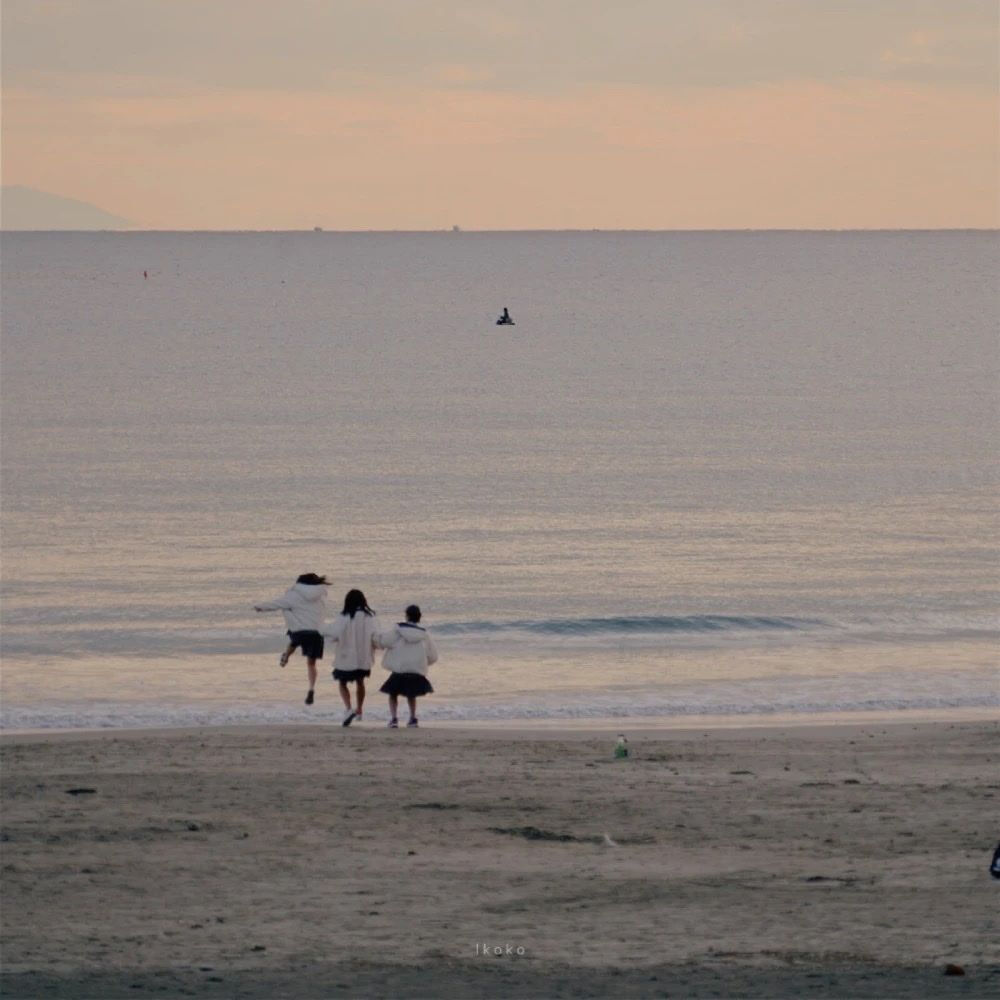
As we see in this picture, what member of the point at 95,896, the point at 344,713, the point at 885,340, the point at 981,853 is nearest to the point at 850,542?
the point at 344,713

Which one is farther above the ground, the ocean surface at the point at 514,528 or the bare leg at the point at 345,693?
the ocean surface at the point at 514,528

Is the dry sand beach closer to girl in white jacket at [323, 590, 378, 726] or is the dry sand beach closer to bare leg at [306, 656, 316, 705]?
girl in white jacket at [323, 590, 378, 726]

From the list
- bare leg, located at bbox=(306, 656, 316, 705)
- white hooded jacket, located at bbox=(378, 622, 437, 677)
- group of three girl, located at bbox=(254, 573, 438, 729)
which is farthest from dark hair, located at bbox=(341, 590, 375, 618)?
bare leg, located at bbox=(306, 656, 316, 705)

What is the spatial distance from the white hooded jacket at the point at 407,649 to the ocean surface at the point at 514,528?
255 cm

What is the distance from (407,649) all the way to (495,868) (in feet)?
18.5

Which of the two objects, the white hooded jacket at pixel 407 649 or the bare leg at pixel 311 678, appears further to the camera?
the bare leg at pixel 311 678

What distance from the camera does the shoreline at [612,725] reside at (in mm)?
18125

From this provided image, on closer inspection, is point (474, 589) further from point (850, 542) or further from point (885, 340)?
point (885, 340)

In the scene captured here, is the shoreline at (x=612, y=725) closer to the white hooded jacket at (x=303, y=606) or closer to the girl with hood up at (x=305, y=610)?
the girl with hood up at (x=305, y=610)

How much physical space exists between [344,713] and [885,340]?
85.8 m

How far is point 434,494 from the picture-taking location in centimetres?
3988

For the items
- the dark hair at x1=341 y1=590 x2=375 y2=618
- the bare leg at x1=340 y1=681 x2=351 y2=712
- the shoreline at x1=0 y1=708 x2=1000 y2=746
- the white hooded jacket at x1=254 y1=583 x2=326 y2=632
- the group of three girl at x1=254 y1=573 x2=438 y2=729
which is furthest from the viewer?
the shoreline at x1=0 y1=708 x2=1000 y2=746

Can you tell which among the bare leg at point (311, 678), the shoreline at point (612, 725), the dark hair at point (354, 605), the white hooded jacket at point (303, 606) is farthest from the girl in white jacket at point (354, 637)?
the bare leg at point (311, 678)

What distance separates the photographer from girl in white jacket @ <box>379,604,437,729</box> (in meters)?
16.6
